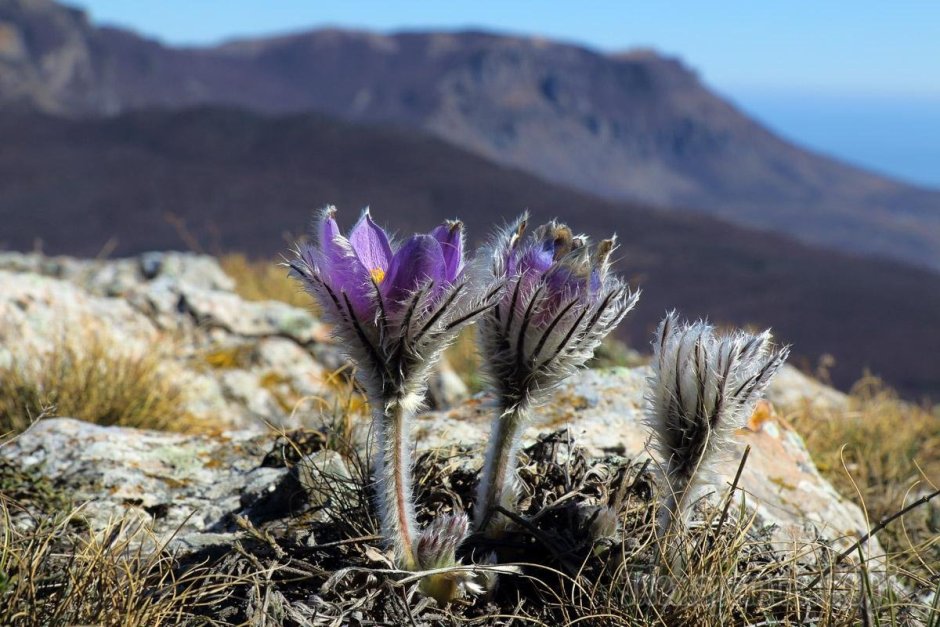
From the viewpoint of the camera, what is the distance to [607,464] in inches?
95.7

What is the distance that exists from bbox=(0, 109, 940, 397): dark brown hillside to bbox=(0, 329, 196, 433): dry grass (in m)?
25.4

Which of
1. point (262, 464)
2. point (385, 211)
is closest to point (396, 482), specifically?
point (262, 464)

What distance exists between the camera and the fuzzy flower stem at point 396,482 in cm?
177

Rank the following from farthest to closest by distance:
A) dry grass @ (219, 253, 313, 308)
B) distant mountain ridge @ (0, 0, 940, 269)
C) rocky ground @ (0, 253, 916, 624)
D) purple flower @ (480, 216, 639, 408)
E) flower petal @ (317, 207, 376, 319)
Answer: distant mountain ridge @ (0, 0, 940, 269), dry grass @ (219, 253, 313, 308), rocky ground @ (0, 253, 916, 624), purple flower @ (480, 216, 639, 408), flower petal @ (317, 207, 376, 319)

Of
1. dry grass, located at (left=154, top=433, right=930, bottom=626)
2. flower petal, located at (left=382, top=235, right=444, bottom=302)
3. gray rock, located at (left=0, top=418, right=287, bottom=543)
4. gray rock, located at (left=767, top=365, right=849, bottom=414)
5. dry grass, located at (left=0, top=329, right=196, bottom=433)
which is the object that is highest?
flower petal, located at (left=382, top=235, right=444, bottom=302)

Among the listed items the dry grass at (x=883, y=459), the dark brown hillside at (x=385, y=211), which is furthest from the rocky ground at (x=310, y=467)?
the dark brown hillside at (x=385, y=211)

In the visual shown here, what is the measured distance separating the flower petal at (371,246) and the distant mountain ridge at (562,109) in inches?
3237

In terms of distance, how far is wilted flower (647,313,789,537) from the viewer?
1.71 metres

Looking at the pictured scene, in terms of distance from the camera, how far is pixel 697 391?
1.74 metres

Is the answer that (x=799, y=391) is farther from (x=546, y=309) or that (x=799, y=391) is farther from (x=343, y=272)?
(x=343, y=272)

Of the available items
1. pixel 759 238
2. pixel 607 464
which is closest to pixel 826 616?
pixel 607 464

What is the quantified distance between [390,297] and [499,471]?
565 millimetres

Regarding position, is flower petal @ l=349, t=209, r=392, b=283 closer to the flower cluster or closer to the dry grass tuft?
the flower cluster

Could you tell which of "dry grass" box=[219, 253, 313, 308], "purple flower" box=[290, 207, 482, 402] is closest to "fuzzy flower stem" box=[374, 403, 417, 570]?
"purple flower" box=[290, 207, 482, 402]
